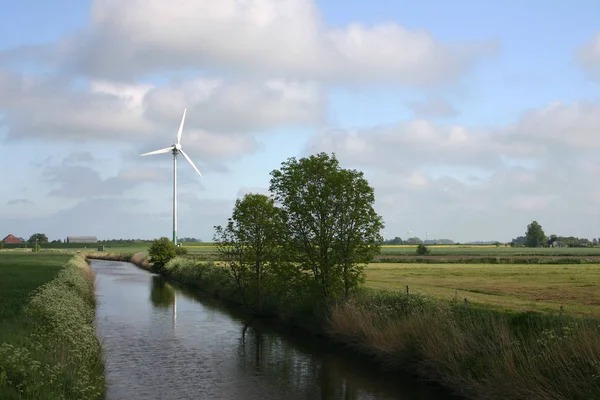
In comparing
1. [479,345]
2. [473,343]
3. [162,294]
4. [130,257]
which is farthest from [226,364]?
[130,257]

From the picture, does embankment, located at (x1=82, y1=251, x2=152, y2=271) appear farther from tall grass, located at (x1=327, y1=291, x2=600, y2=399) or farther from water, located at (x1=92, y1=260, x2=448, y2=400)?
tall grass, located at (x1=327, y1=291, x2=600, y2=399)

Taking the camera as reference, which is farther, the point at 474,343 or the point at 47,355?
the point at 474,343

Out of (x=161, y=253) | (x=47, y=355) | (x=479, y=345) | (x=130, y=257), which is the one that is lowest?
(x=479, y=345)

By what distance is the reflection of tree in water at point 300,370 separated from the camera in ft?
62.3

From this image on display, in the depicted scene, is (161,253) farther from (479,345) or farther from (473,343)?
(479,345)

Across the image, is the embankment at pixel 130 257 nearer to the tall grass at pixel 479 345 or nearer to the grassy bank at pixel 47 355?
the tall grass at pixel 479 345

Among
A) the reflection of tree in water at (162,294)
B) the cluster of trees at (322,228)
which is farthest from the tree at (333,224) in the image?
the reflection of tree in water at (162,294)

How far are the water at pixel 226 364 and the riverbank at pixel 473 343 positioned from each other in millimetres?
933

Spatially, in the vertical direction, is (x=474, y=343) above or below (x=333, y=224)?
below

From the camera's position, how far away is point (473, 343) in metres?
18.2

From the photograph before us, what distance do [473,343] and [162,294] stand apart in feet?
128

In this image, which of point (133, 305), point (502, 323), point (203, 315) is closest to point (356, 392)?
point (502, 323)

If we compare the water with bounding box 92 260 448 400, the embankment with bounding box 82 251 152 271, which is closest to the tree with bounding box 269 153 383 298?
the water with bounding box 92 260 448 400

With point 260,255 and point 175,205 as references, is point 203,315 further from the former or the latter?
point 175,205
